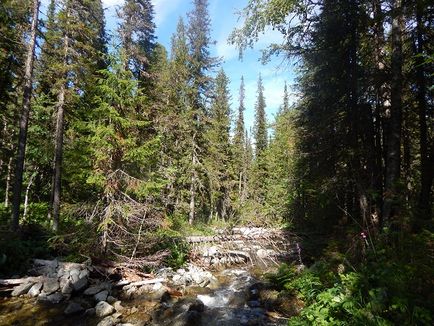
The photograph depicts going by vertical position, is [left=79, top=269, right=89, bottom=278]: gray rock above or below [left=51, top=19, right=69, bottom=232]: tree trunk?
below

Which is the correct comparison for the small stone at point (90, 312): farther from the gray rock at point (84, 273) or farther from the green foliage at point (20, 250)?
the green foliage at point (20, 250)

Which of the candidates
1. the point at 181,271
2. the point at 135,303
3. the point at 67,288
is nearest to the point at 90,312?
the point at 135,303

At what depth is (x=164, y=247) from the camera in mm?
13562

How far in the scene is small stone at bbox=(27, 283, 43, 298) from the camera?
30.7 feet

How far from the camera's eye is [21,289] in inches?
368

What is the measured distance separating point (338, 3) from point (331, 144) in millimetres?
5325

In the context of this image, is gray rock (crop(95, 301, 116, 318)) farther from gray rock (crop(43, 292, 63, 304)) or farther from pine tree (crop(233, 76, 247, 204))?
pine tree (crop(233, 76, 247, 204))

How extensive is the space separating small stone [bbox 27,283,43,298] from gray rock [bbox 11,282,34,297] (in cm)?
12

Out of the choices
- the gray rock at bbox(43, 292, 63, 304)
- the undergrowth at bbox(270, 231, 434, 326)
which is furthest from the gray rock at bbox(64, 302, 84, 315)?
the undergrowth at bbox(270, 231, 434, 326)

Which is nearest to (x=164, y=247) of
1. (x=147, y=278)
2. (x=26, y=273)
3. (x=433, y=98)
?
(x=147, y=278)

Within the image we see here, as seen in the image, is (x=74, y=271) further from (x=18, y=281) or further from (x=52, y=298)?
(x=18, y=281)

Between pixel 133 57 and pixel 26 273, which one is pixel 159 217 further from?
pixel 133 57

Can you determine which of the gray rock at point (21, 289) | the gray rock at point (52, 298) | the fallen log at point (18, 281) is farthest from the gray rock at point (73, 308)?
the fallen log at point (18, 281)

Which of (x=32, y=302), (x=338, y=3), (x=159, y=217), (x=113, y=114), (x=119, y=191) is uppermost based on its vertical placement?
(x=338, y=3)
